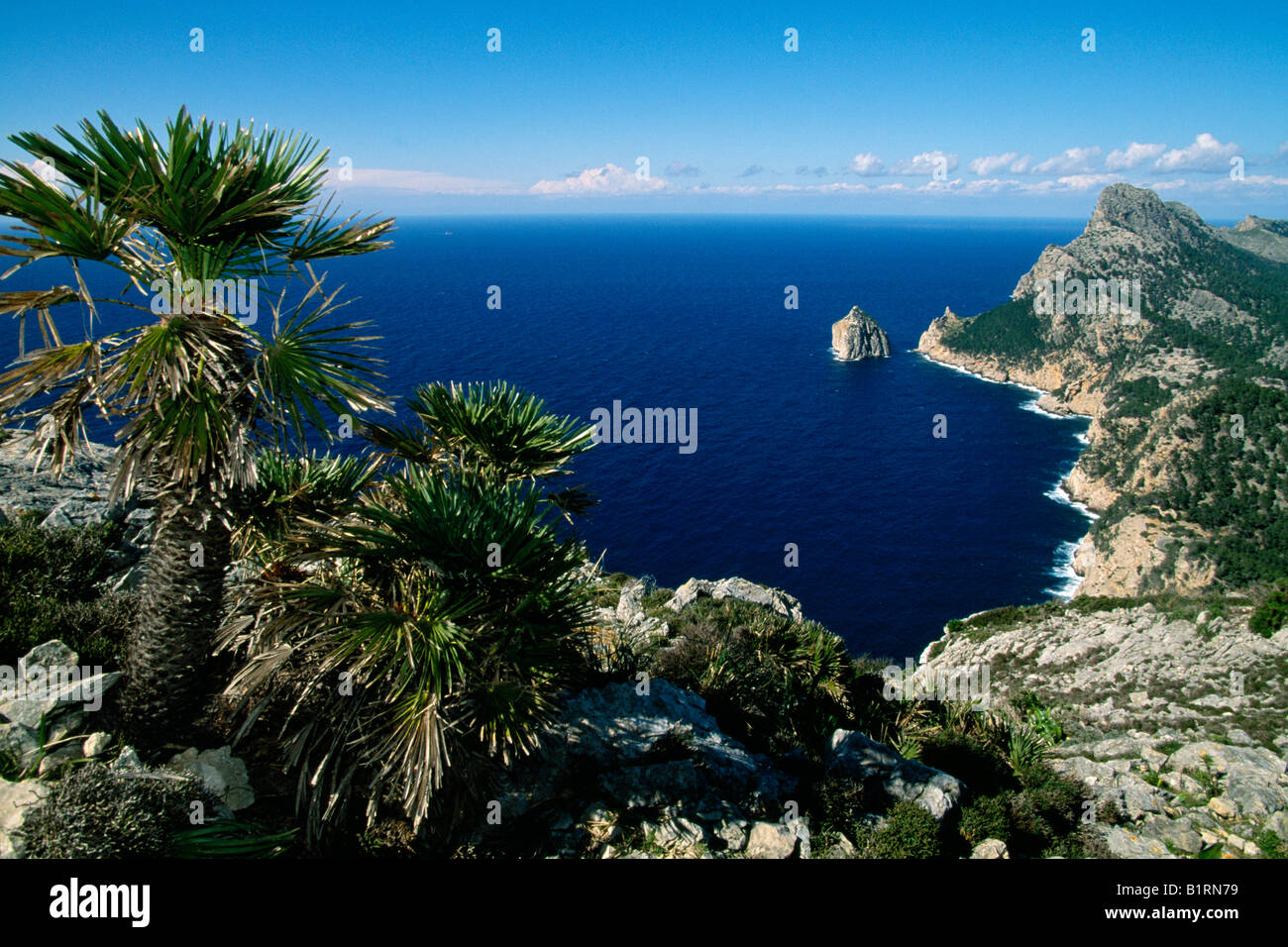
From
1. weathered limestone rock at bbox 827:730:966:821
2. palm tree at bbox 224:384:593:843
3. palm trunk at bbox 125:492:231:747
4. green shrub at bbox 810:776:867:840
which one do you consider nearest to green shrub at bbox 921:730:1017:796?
weathered limestone rock at bbox 827:730:966:821

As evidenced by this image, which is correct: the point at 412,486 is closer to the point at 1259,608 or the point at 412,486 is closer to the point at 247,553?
the point at 247,553

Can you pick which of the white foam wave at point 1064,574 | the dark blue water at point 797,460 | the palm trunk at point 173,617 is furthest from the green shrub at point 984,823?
the white foam wave at point 1064,574

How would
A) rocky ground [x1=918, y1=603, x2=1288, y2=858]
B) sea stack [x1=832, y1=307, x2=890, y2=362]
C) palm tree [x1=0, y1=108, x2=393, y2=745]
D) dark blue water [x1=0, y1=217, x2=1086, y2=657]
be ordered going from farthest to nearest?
sea stack [x1=832, y1=307, x2=890, y2=362]
dark blue water [x1=0, y1=217, x2=1086, y2=657]
rocky ground [x1=918, y1=603, x2=1288, y2=858]
palm tree [x1=0, y1=108, x2=393, y2=745]

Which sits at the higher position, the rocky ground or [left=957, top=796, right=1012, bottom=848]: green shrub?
[left=957, top=796, right=1012, bottom=848]: green shrub

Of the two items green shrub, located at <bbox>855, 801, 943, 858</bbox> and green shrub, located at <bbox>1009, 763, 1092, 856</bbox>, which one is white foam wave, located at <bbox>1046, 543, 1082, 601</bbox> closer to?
green shrub, located at <bbox>1009, 763, 1092, 856</bbox>

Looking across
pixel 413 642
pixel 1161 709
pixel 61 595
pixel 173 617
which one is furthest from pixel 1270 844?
pixel 61 595
